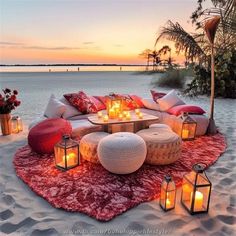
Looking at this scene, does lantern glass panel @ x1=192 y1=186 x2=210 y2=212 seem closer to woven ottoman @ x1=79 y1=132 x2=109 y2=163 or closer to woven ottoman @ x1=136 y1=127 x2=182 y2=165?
woven ottoman @ x1=136 y1=127 x2=182 y2=165

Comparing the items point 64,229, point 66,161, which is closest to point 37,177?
point 66,161

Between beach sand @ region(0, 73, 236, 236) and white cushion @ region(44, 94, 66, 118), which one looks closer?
beach sand @ region(0, 73, 236, 236)

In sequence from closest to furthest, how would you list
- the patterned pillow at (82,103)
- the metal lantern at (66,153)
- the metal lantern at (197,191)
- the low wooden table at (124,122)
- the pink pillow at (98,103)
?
the metal lantern at (197,191) < the metal lantern at (66,153) < the low wooden table at (124,122) < the patterned pillow at (82,103) < the pink pillow at (98,103)

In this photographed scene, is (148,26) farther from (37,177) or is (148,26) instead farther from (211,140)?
(37,177)

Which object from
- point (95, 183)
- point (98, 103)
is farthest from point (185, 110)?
point (95, 183)

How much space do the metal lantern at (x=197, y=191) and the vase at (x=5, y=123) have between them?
3.08 meters

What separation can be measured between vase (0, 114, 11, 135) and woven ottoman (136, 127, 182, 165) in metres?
2.38

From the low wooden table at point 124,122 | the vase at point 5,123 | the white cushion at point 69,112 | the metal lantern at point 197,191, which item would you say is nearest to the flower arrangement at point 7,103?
the vase at point 5,123

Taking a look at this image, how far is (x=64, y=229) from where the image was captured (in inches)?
70.5

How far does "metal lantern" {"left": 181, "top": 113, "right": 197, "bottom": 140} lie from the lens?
3672 mm

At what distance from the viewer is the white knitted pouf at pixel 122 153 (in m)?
2.42

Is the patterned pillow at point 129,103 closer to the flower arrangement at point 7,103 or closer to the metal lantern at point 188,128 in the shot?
the metal lantern at point 188,128

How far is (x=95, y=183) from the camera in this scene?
2410mm

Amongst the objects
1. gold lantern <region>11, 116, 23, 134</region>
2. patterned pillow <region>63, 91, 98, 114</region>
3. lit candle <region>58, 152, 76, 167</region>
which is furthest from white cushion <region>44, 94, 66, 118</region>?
lit candle <region>58, 152, 76, 167</region>
